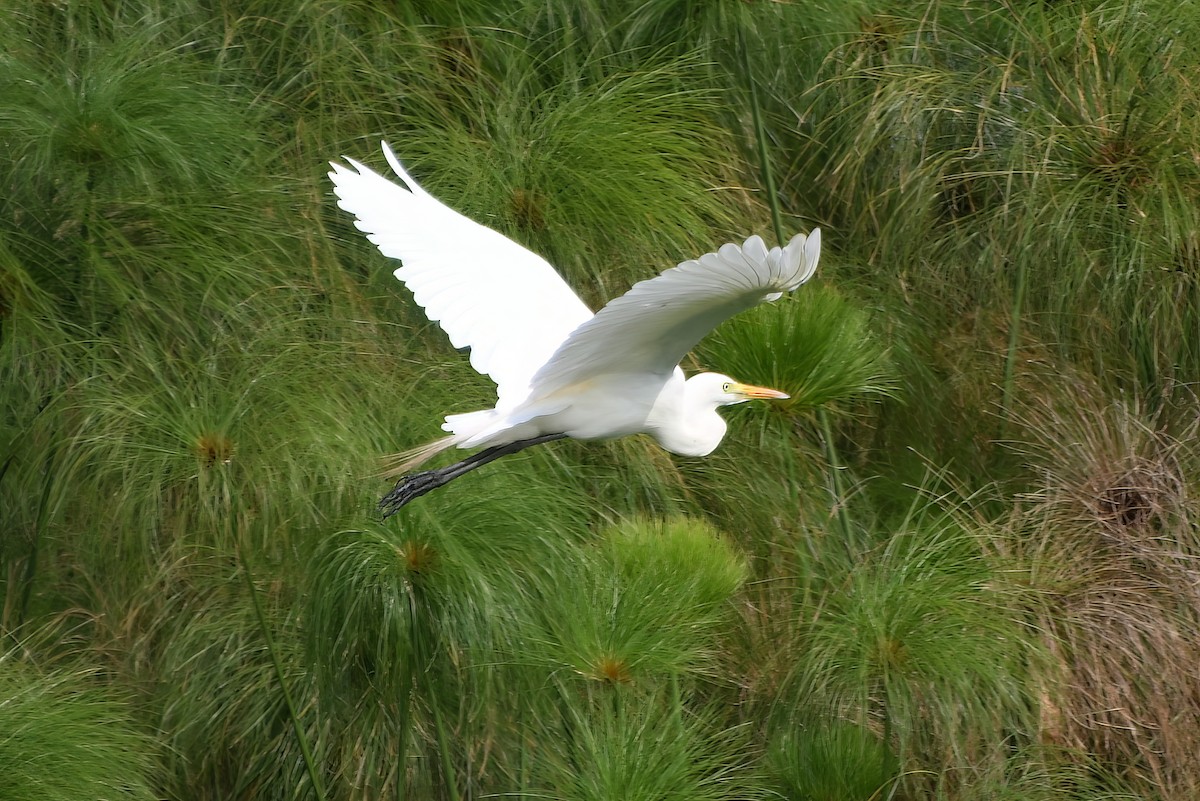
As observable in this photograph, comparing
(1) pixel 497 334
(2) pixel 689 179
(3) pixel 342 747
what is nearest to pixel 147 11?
(2) pixel 689 179

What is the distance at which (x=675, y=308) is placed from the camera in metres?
2.27

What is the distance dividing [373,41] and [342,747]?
5.61 feet

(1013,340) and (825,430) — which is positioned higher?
(825,430)

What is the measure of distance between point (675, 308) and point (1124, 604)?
108cm

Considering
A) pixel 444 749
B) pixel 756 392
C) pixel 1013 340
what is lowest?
pixel 1013 340

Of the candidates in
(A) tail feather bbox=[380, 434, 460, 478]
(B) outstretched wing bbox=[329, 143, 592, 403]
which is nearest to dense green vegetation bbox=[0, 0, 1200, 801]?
(A) tail feather bbox=[380, 434, 460, 478]

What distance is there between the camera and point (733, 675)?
3201mm

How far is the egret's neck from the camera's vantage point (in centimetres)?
273

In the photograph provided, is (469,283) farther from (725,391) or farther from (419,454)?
(725,391)

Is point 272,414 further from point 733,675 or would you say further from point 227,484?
point 733,675

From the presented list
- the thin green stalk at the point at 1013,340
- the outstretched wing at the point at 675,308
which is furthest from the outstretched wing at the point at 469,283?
the thin green stalk at the point at 1013,340

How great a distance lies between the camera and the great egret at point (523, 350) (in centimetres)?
253

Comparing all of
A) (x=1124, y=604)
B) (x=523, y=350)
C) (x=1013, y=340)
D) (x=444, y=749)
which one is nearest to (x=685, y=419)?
(x=523, y=350)

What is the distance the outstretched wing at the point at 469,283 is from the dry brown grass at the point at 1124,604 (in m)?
0.92
